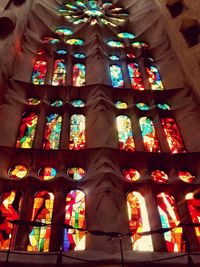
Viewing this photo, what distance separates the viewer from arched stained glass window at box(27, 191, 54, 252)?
7.39m

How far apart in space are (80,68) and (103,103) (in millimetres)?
2974

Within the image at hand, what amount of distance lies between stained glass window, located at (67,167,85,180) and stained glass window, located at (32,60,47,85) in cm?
430

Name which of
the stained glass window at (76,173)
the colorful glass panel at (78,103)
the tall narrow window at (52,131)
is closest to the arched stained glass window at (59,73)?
the colorful glass panel at (78,103)

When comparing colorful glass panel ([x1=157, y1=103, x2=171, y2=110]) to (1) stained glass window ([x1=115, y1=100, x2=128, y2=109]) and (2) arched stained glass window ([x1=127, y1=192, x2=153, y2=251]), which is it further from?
(2) arched stained glass window ([x1=127, y1=192, x2=153, y2=251])

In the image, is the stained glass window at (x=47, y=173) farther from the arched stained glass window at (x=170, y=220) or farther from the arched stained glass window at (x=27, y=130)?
the arched stained glass window at (x=170, y=220)

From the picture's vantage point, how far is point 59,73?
43.1 ft

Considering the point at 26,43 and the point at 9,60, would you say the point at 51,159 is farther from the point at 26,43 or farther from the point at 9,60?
the point at 26,43

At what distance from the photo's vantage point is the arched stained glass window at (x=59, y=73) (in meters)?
12.7

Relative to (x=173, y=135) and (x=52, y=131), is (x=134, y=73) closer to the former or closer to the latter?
(x=173, y=135)

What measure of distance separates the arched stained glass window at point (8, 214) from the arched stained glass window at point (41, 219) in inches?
14.1

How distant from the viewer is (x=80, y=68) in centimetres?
1352

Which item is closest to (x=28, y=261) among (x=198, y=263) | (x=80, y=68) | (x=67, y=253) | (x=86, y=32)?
(x=67, y=253)

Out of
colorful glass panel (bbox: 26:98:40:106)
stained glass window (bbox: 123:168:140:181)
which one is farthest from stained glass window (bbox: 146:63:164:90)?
stained glass window (bbox: 123:168:140:181)

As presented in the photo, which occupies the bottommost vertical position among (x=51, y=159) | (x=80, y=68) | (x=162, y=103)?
(x=51, y=159)
